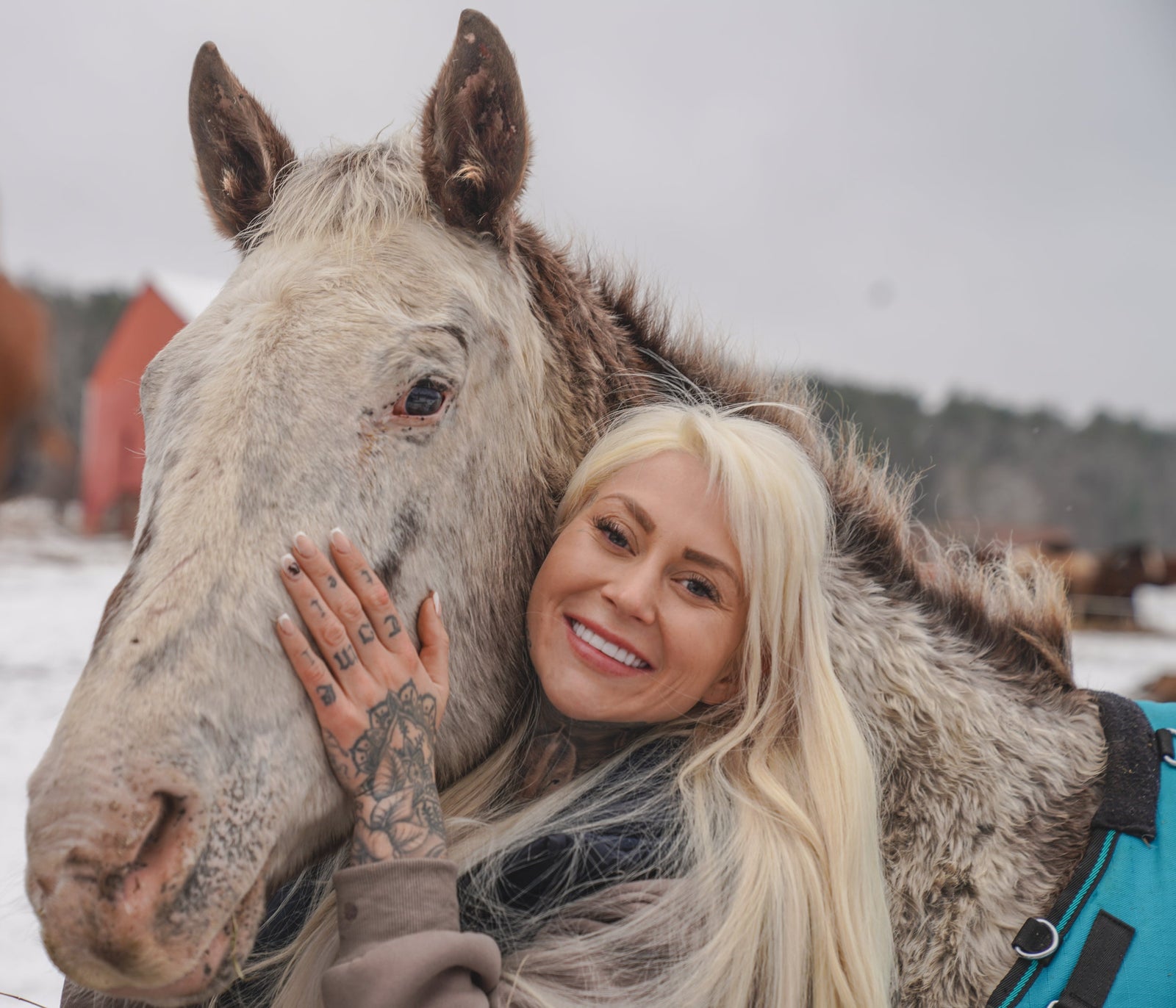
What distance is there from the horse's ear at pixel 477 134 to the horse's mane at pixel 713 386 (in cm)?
7

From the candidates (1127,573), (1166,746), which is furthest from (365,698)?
(1127,573)

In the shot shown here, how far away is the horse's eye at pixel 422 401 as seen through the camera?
1.64m

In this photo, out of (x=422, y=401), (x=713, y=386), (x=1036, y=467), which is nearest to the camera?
(x=422, y=401)

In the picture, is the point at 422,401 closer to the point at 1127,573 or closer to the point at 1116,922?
the point at 1116,922

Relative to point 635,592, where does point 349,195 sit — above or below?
above

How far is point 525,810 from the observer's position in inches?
70.3

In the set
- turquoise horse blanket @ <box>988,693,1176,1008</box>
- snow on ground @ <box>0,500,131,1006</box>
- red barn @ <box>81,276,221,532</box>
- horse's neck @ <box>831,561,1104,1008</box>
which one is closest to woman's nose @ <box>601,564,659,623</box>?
horse's neck @ <box>831,561,1104,1008</box>

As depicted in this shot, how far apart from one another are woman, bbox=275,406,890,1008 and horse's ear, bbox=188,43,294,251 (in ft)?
3.56

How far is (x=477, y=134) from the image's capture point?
6.13ft

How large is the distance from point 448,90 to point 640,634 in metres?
1.30

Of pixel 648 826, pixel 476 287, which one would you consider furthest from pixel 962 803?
pixel 476 287

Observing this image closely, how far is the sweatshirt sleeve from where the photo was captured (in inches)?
49.8

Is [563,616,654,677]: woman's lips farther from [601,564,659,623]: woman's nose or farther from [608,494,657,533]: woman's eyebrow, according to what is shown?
[608,494,657,533]: woman's eyebrow

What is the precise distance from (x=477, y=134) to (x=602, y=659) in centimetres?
123
